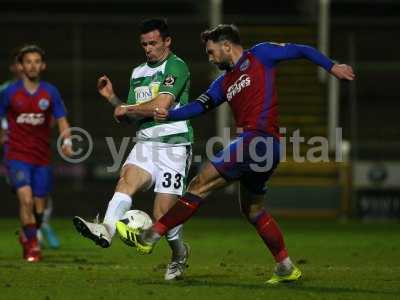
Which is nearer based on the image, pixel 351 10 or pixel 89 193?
pixel 89 193

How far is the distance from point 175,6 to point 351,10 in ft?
14.4

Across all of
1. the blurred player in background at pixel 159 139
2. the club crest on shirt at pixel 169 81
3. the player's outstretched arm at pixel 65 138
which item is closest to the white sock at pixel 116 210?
the blurred player in background at pixel 159 139

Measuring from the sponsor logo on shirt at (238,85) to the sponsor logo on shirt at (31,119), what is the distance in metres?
4.01

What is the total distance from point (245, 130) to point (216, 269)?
227cm

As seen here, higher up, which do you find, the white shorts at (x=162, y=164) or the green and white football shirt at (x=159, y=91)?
the green and white football shirt at (x=159, y=91)

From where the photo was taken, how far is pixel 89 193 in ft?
64.2

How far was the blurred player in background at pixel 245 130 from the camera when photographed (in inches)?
346

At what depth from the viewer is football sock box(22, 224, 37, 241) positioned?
12047mm

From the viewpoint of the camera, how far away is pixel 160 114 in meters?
8.94

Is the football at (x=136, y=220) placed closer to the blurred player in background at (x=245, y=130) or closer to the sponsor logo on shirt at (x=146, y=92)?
the blurred player in background at (x=245, y=130)

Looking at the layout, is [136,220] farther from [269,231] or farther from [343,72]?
[343,72]

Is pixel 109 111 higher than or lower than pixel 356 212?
higher

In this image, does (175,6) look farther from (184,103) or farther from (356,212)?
(184,103)

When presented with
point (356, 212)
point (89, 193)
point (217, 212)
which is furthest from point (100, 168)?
point (356, 212)
